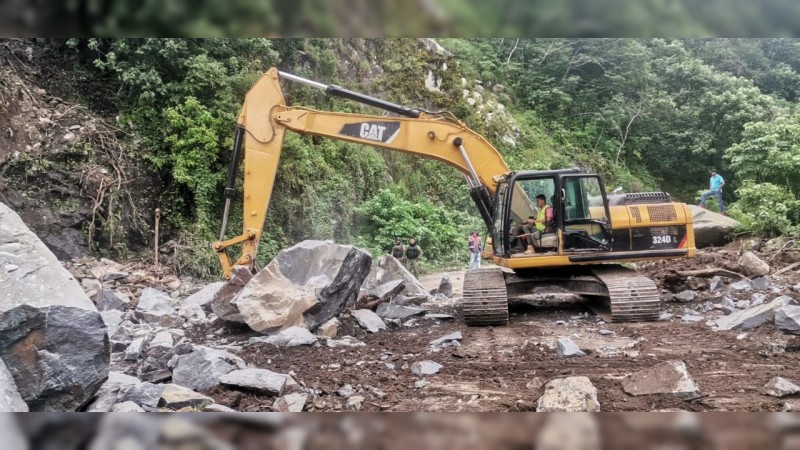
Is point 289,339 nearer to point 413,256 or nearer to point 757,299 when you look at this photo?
point 413,256

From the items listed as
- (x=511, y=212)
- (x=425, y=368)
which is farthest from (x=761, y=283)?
(x=425, y=368)

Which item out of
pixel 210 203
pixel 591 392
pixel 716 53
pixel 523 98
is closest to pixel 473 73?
pixel 523 98

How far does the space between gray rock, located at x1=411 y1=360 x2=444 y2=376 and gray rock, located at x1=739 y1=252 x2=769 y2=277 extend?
3.63m

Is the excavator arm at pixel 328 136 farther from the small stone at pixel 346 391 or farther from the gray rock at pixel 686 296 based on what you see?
the gray rock at pixel 686 296

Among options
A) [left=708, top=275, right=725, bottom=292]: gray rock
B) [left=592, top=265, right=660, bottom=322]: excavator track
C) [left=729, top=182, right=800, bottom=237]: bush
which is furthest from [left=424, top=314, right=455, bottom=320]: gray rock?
[left=729, top=182, right=800, bottom=237]: bush

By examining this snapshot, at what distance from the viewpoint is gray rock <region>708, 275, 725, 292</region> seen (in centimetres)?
557

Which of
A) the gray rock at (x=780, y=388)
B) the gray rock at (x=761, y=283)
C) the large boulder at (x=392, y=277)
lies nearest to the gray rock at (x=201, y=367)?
the large boulder at (x=392, y=277)

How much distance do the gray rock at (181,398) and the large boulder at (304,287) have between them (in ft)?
3.86

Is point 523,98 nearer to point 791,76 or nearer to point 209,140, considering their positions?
point 791,76

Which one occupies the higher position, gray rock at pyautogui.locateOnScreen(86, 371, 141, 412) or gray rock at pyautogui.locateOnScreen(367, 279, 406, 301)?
gray rock at pyautogui.locateOnScreen(367, 279, 406, 301)

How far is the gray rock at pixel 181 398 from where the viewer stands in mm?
2918

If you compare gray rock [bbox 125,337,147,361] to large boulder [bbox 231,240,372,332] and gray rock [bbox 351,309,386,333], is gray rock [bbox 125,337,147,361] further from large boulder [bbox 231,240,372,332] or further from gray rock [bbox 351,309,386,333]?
gray rock [bbox 351,309,386,333]

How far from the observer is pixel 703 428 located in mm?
1049

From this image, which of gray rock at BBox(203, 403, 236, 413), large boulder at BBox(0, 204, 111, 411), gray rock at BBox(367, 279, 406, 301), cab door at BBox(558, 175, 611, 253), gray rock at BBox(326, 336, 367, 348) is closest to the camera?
large boulder at BBox(0, 204, 111, 411)
